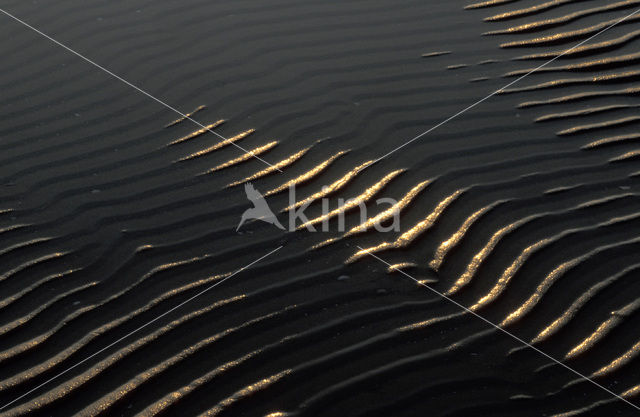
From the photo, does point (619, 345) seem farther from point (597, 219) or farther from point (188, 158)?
point (188, 158)

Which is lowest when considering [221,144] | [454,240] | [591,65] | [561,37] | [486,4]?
[454,240]

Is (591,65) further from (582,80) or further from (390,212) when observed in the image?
(390,212)

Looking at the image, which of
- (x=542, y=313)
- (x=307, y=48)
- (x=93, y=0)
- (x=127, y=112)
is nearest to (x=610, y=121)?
(x=542, y=313)

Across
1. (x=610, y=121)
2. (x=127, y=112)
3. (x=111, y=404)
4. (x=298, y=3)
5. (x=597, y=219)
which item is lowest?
(x=111, y=404)

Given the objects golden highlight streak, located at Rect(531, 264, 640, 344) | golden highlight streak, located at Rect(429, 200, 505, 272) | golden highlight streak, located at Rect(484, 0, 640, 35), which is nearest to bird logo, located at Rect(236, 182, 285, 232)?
golden highlight streak, located at Rect(429, 200, 505, 272)

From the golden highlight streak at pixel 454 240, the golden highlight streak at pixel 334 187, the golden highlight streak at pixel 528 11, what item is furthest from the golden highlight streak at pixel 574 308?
the golden highlight streak at pixel 528 11

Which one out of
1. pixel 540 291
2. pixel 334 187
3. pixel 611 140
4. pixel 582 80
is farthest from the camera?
pixel 582 80

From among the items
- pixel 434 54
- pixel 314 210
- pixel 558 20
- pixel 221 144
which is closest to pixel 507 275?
pixel 314 210
